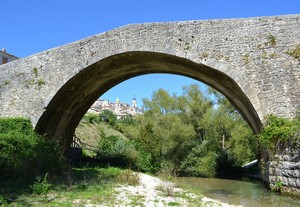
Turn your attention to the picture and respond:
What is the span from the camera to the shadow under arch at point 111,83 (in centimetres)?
1192

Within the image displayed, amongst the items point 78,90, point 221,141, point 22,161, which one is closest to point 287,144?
point 22,161

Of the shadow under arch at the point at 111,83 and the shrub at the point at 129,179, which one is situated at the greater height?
the shadow under arch at the point at 111,83

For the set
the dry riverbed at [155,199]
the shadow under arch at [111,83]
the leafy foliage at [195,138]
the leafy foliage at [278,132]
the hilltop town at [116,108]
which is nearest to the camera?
the dry riverbed at [155,199]

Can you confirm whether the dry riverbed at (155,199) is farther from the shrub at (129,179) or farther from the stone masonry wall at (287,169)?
the stone masonry wall at (287,169)

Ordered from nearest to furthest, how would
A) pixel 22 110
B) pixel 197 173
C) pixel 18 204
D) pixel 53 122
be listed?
pixel 18 204 < pixel 22 110 < pixel 53 122 < pixel 197 173

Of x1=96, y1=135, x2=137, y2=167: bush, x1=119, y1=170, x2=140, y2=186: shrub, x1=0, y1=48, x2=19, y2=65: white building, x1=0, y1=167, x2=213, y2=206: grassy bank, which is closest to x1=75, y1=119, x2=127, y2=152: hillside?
x1=96, y1=135, x2=137, y2=167: bush

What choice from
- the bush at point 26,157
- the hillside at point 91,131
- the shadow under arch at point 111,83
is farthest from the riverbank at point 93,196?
the hillside at point 91,131

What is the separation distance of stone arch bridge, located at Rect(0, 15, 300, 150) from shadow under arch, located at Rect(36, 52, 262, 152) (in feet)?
0.14

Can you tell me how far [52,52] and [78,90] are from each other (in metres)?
1.90

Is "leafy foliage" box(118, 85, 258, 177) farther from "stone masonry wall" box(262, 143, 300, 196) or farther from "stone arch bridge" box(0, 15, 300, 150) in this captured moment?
"stone masonry wall" box(262, 143, 300, 196)

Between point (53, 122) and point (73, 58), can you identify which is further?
point (53, 122)

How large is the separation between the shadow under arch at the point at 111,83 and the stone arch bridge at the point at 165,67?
0.04 meters

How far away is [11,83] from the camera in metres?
15.0

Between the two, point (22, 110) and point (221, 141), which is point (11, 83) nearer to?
point (22, 110)
